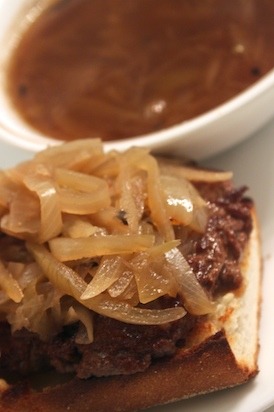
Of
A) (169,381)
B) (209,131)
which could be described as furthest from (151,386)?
(209,131)

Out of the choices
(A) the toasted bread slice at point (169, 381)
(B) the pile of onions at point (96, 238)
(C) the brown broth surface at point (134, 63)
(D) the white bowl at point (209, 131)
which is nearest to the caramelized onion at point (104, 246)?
(B) the pile of onions at point (96, 238)

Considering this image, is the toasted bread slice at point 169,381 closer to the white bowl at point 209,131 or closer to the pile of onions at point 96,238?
the pile of onions at point 96,238

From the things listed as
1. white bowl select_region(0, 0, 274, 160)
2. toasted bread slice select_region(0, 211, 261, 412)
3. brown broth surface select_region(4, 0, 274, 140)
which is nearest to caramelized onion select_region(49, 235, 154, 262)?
toasted bread slice select_region(0, 211, 261, 412)

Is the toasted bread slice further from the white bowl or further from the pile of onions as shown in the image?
the white bowl

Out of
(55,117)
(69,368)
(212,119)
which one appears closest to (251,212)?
(212,119)

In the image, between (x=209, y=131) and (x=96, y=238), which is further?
(x=209, y=131)

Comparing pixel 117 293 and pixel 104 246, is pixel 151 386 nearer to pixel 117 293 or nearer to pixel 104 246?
pixel 117 293

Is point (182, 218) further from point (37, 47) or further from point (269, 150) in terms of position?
point (37, 47)
